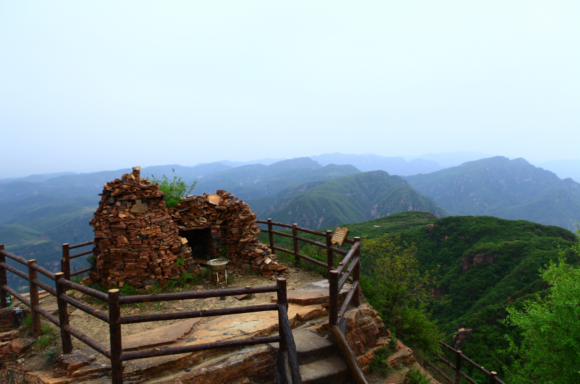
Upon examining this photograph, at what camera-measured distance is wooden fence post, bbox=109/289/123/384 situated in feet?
10.6

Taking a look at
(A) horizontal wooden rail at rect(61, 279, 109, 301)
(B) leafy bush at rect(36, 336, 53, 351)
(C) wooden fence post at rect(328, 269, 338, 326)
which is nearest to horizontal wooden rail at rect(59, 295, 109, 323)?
(A) horizontal wooden rail at rect(61, 279, 109, 301)

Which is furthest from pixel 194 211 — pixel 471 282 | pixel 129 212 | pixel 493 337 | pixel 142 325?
pixel 471 282

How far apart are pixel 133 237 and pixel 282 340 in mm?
4856

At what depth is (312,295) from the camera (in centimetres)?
631

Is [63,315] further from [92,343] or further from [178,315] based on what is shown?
[178,315]

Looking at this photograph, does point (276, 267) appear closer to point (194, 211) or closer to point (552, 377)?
point (194, 211)

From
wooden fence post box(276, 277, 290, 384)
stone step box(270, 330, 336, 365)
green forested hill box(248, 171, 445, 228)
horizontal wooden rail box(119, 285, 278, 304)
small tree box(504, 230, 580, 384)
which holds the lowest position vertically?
green forested hill box(248, 171, 445, 228)

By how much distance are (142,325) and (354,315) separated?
13.1ft

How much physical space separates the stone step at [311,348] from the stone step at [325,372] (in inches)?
3.0

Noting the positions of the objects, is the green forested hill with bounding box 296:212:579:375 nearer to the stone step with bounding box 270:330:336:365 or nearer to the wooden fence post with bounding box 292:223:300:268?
the wooden fence post with bounding box 292:223:300:268

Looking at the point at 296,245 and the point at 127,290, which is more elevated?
the point at 296,245

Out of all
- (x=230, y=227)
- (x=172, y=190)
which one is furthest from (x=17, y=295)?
(x=230, y=227)

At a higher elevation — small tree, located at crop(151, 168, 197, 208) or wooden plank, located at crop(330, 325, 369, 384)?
small tree, located at crop(151, 168, 197, 208)

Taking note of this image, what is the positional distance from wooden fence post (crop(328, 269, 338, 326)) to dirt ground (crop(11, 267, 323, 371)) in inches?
95.8
